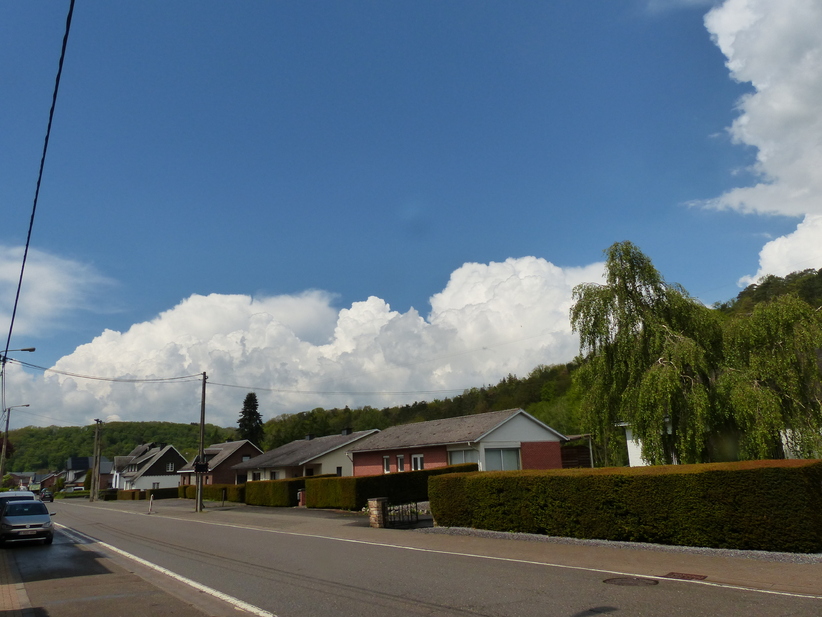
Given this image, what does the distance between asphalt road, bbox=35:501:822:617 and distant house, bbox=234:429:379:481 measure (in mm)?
29097

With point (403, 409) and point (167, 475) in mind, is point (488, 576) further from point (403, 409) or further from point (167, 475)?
point (403, 409)

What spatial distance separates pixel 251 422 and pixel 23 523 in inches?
→ 3183

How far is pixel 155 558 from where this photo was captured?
15297mm

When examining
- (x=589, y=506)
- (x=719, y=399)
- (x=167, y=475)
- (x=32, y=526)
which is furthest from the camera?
(x=167, y=475)

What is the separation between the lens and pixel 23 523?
1905cm

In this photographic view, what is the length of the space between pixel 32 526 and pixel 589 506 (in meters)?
17.0

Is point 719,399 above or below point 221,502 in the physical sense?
above

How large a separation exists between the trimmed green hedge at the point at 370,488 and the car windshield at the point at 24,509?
44.0 feet

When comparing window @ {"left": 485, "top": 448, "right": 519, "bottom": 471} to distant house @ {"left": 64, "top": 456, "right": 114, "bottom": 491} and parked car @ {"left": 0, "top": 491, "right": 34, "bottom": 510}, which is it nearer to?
parked car @ {"left": 0, "top": 491, "right": 34, "bottom": 510}

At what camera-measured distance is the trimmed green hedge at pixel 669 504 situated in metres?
11.9

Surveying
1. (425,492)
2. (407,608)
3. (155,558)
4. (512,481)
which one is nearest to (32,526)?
(155,558)

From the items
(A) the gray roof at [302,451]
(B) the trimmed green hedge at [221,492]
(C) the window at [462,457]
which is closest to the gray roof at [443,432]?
(C) the window at [462,457]

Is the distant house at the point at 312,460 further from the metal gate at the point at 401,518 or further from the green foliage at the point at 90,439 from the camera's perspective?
the green foliage at the point at 90,439

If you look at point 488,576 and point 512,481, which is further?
point 512,481
